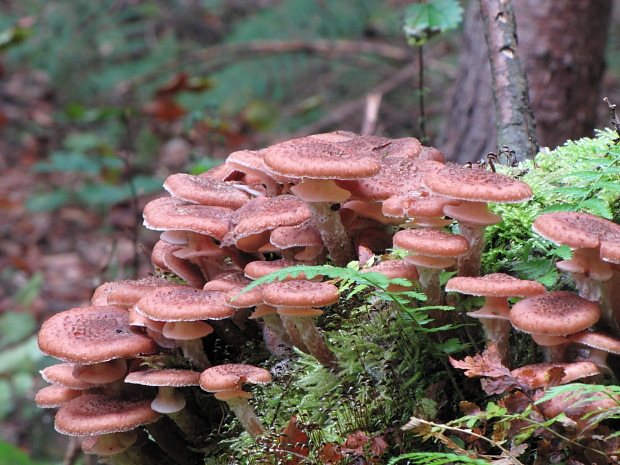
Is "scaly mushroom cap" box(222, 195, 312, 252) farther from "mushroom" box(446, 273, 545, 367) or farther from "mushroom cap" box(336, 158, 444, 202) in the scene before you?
"mushroom" box(446, 273, 545, 367)

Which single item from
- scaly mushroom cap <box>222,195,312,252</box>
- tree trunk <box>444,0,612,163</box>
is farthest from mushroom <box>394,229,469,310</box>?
tree trunk <box>444,0,612,163</box>

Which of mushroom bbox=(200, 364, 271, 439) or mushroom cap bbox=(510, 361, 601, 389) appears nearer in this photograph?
mushroom cap bbox=(510, 361, 601, 389)

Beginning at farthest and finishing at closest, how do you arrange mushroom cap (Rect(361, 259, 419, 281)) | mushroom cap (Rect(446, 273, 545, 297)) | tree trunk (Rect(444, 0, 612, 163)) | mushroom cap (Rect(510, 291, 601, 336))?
tree trunk (Rect(444, 0, 612, 163)) → mushroom cap (Rect(361, 259, 419, 281)) → mushroom cap (Rect(446, 273, 545, 297)) → mushroom cap (Rect(510, 291, 601, 336))

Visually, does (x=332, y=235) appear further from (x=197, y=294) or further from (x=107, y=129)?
(x=107, y=129)

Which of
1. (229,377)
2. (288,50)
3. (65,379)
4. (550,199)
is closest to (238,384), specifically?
(229,377)

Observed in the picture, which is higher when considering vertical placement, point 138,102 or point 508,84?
point 508,84

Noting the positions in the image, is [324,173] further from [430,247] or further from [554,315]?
[554,315]

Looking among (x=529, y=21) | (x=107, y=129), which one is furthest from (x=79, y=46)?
(x=529, y=21)

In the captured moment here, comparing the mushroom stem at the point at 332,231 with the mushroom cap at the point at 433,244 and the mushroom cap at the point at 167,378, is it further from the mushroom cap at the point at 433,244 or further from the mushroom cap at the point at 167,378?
the mushroom cap at the point at 167,378
